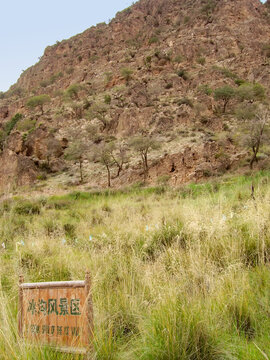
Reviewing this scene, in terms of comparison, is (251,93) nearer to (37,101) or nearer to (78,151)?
(78,151)

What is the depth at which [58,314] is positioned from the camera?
1.79m

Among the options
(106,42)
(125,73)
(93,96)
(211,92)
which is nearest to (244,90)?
(211,92)

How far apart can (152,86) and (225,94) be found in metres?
9.95

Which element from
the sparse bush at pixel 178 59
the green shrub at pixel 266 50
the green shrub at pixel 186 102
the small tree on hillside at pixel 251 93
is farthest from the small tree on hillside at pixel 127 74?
the green shrub at pixel 266 50

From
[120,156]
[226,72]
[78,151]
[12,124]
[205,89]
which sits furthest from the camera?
[12,124]

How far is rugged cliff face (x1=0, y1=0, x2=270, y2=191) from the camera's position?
25277 mm

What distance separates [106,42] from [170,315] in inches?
2569

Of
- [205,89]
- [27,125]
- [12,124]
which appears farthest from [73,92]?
[205,89]

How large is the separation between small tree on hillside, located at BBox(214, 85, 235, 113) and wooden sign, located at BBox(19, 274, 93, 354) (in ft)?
108

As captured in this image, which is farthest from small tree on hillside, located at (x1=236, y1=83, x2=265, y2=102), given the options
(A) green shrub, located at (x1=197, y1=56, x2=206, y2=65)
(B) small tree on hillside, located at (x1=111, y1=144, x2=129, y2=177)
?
(B) small tree on hillside, located at (x1=111, y1=144, x2=129, y2=177)

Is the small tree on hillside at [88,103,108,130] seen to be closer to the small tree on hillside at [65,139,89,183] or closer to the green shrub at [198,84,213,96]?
the small tree on hillside at [65,139,89,183]

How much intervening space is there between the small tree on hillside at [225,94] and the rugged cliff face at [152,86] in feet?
3.25

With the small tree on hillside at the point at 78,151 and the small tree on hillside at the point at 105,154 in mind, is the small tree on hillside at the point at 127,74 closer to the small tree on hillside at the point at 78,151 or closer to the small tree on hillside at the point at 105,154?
the small tree on hillside at the point at 78,151

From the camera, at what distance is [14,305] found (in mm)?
2879
